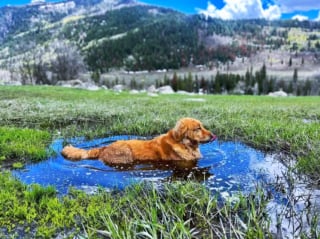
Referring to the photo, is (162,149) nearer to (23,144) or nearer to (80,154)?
(80,154)

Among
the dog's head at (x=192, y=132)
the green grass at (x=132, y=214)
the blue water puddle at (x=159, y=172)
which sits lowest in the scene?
the blue water puddle at (x=159, y=172)

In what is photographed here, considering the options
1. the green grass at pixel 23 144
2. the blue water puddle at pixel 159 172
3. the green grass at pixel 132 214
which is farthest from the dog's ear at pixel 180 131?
the green grass at pixel 23 144

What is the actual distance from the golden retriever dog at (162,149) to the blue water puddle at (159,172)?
22 cm

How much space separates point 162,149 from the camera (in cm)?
873

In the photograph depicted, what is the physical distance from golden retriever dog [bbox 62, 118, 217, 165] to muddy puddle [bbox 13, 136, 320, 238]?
0.22 m

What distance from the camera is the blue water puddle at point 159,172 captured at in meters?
6.93

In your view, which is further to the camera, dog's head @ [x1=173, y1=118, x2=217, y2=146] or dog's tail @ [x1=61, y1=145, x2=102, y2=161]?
dog's tail @ [x1=61, y1=145, x2=102, y2=161]

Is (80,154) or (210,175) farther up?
(80,154)

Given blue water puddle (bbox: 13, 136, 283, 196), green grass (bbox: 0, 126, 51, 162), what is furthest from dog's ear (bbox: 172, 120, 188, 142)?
green grass (bbox: 0, 126, 51, 162)

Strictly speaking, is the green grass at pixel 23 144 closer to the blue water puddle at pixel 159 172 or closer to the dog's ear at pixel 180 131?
the blue water puddle at pixel 159 172

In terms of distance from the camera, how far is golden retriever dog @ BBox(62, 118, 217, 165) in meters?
8.55

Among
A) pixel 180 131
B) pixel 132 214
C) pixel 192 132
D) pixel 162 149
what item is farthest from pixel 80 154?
pixel 132 214

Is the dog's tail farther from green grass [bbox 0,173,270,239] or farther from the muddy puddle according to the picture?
green grass [bbox 0,173,270,239]

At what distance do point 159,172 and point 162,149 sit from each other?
0.97 m
